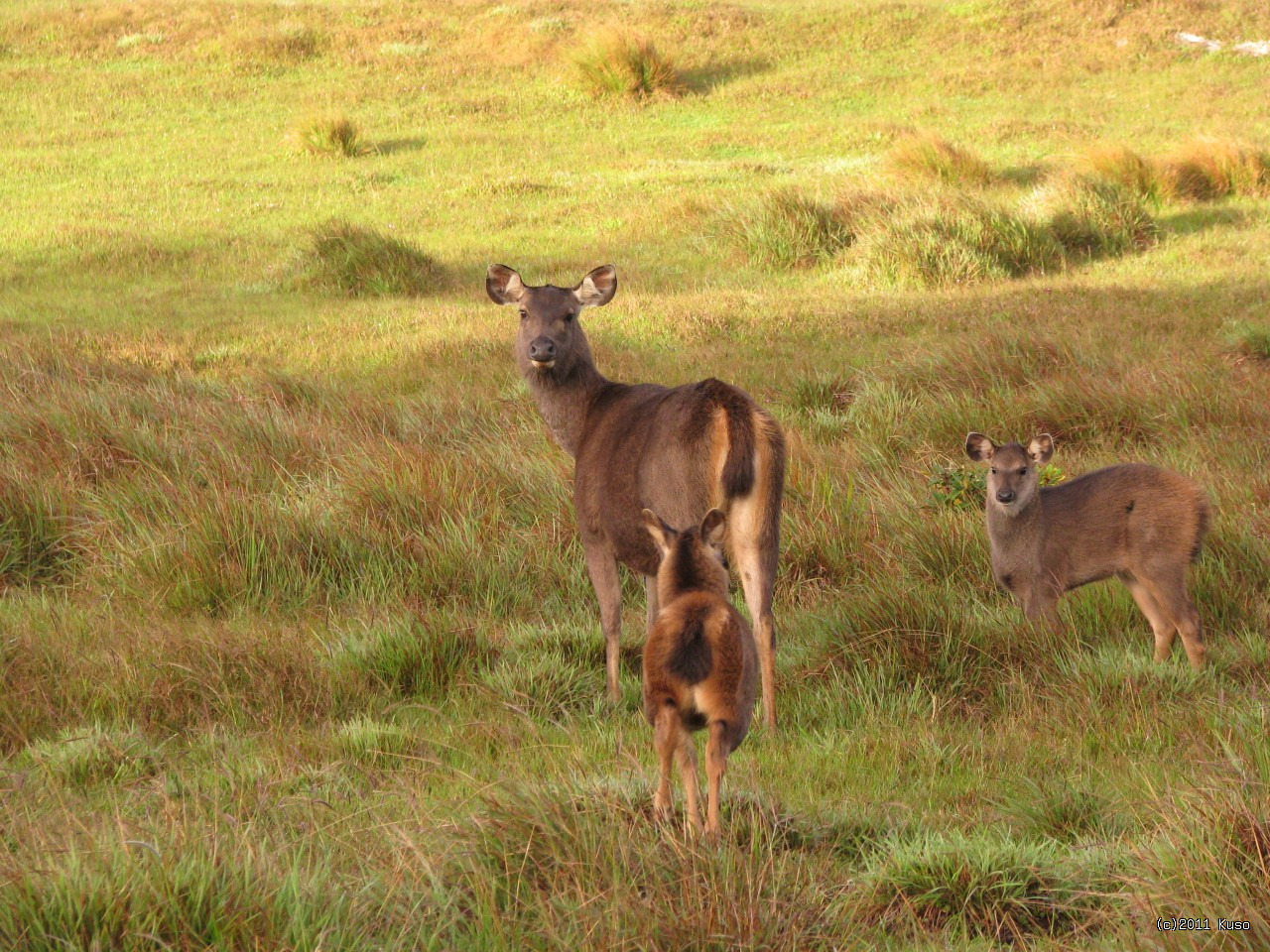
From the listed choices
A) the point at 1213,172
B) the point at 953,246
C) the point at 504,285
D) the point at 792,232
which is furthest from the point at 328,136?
the point at 504,285

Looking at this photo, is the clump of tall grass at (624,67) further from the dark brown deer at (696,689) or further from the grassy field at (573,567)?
the dark brown deer at (696,689)

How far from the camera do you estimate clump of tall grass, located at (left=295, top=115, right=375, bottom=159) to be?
2292 cm

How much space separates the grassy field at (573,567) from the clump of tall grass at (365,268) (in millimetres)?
58

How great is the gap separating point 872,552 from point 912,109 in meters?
21.7

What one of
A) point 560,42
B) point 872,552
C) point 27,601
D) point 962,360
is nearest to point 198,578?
point 27,601

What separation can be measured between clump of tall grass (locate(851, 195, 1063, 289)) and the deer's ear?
7.75 metres

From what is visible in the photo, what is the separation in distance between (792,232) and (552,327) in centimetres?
967

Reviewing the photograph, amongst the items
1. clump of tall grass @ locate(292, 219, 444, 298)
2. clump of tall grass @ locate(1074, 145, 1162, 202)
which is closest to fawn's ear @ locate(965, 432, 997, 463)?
clump of tall grass @ locate(292, 219, 444, 298)

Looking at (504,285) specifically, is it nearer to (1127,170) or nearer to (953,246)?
(953,246)

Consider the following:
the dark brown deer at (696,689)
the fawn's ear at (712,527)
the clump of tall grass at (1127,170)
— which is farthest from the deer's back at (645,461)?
the clump of tall grass at (1127,170)

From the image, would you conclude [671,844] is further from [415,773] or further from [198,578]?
[198,578]

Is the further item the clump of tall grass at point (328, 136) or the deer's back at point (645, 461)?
the clump of tall grass at point (328, 136)

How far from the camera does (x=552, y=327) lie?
6379 mm

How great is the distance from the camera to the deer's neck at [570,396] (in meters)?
6.40
